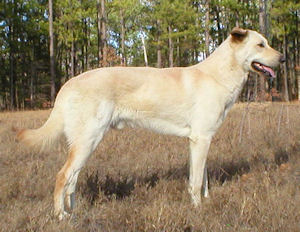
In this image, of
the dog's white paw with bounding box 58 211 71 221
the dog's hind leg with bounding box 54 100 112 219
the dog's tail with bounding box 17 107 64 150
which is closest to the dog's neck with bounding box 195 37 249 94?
the dog's hind leg with bounding box 54 100 112 219

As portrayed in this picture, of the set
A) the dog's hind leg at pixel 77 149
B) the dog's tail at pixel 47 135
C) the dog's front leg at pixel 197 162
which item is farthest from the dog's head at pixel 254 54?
the dog's tail at pixel 47 135

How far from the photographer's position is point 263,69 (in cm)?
346

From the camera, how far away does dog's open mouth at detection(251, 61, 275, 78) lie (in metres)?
3.46

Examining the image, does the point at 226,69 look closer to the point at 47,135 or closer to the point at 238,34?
the point at 238,34

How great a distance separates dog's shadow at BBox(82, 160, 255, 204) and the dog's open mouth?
137 centimetres

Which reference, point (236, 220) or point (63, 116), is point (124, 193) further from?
point (236, 220)

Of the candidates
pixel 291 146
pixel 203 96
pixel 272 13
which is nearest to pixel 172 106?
pixel 203 96

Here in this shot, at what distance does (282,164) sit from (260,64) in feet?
5.22

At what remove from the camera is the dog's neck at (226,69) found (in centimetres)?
339

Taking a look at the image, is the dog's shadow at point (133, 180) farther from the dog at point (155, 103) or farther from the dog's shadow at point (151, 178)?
the dog at point (155, 103)

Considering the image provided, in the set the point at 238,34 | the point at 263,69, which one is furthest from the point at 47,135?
the point at 263,69

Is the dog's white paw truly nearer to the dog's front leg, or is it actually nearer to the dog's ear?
the dog's front leg

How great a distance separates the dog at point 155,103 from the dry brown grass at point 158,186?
30 centimetres

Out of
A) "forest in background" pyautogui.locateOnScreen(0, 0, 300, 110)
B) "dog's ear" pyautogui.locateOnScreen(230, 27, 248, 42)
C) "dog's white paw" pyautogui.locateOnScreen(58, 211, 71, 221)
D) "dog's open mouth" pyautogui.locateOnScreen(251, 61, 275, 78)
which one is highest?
"forest in background" pyautogui.locateOnScreen(0, 0, 300, 110)
